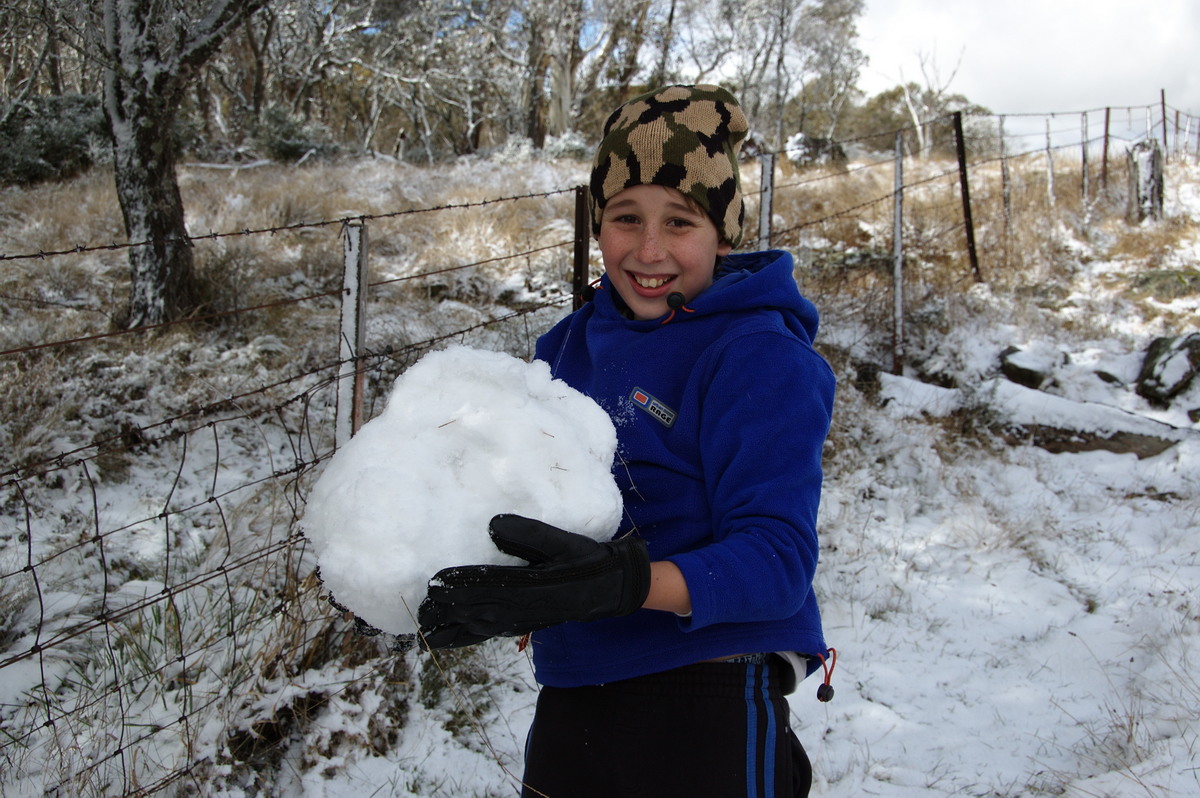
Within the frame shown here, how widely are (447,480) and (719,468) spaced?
41 cm

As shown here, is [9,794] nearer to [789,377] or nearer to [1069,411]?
[789,377]

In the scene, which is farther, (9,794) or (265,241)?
(265,241)

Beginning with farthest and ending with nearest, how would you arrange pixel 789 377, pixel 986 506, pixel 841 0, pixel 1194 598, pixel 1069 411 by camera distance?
pixel 841 0 → pixel 1069 411 → pixel 986 506 → pixel 1194 598 → pixel 789 377

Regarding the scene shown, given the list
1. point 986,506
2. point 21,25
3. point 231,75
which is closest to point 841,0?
point 231,75

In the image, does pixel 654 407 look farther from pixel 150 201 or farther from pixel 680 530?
pixel 150 201

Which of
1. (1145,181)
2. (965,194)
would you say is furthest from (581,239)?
(1145,181)

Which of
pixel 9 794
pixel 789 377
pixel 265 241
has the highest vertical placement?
pixel 265 241

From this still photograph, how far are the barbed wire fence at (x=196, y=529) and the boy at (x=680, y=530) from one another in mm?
987

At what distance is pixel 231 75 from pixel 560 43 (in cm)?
878

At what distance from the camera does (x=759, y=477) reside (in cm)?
105

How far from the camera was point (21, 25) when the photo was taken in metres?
10.0

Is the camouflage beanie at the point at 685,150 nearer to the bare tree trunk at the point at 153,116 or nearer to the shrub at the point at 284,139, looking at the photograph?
the bare tree trunk at the point at 153,116

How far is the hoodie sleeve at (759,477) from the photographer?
98cm

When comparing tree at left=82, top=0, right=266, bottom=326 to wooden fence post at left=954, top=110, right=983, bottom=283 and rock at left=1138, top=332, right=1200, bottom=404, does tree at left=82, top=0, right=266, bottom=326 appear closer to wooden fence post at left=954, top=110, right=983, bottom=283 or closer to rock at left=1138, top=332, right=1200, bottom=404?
wooden fence post at left=954, top=110, right=983, bottom=283
